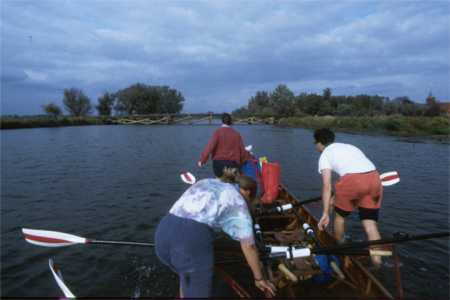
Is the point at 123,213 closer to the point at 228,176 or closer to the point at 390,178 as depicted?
the point at 228,176

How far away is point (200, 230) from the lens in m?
3.05

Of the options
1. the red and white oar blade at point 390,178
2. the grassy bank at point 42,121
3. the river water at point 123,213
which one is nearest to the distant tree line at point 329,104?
the grassy bank at point 42,121

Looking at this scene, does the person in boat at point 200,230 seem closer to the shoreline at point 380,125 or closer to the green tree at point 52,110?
the shoreline at point 380,125

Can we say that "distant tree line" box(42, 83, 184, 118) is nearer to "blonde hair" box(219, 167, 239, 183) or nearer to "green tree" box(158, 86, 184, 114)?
"green tree" box(158, 86, 184, 114)

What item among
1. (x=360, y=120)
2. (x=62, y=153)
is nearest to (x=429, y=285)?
Answer: (x=62, y=153)

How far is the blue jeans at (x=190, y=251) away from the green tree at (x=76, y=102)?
95.8 m

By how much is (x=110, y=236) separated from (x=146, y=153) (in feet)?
54.6

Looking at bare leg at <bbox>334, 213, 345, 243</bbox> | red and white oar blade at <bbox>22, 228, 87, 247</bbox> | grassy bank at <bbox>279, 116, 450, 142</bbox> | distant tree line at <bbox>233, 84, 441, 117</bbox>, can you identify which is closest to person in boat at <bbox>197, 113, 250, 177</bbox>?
bare leg at <bbox>334, 213, 345, 243</bbox>

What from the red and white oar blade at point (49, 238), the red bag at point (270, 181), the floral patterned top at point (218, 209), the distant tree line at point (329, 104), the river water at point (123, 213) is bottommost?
the river water at point (123, 213)

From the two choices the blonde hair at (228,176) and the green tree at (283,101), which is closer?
the blonde hair at (228,176)

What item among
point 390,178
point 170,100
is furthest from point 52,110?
point 390,178

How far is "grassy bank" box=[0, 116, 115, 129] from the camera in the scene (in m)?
57.2

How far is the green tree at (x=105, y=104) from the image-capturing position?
94188 mm

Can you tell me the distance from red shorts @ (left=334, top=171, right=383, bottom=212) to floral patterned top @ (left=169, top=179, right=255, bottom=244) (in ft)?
8.63
